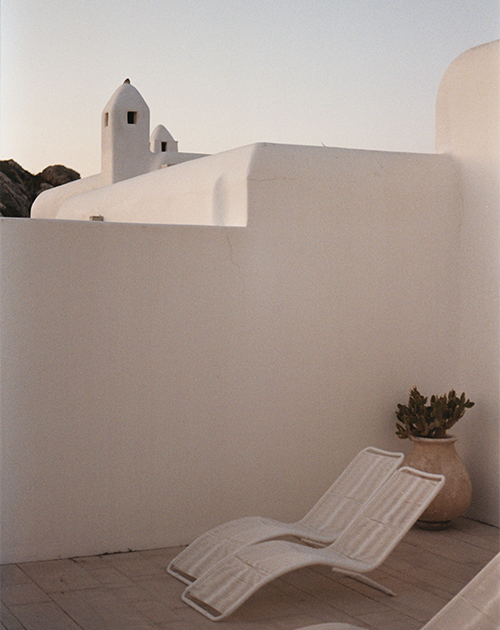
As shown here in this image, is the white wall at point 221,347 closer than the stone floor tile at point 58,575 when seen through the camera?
No

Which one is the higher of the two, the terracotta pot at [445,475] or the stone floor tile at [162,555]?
the terracotta pot at [445,475]

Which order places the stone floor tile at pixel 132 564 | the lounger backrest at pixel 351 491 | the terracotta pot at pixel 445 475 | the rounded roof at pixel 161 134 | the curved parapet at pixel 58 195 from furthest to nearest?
1. the rounded roof at pixel 161 134
2. the curved parapet at pixel 58 195
3. the terracotta pot at pixel 445 475
4. the lounger backrest at pixel 351 491
5. the stone floor tile at pixel 132 564

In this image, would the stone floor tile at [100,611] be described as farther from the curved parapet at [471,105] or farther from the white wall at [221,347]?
the curved parapet at [471,105]

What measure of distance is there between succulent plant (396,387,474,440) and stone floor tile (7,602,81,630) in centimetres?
311

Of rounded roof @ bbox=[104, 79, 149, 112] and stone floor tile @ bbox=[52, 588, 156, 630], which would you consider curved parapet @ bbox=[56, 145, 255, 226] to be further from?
rounded roof @ bbox=[104, 79, 149, 112]

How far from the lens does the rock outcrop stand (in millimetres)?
20516

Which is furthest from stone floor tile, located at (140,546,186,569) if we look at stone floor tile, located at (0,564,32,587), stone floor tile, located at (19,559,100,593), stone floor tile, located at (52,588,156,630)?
stone floor tile, located at (0,564,32,587)

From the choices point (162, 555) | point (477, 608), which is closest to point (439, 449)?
point (162, 555)

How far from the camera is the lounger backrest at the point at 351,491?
5.39 m

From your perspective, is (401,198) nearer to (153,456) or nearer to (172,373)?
(172,373)

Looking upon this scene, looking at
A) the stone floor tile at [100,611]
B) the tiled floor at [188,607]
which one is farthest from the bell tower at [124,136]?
the stone floor tile at [100,611]

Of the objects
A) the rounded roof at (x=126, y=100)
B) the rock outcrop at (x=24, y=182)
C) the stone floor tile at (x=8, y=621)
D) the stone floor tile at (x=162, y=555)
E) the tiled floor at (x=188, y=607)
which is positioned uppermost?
the rounded roof at (x=126, y=100)

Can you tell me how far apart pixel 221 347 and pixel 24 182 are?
1798 cm

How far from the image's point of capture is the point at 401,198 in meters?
6.76
